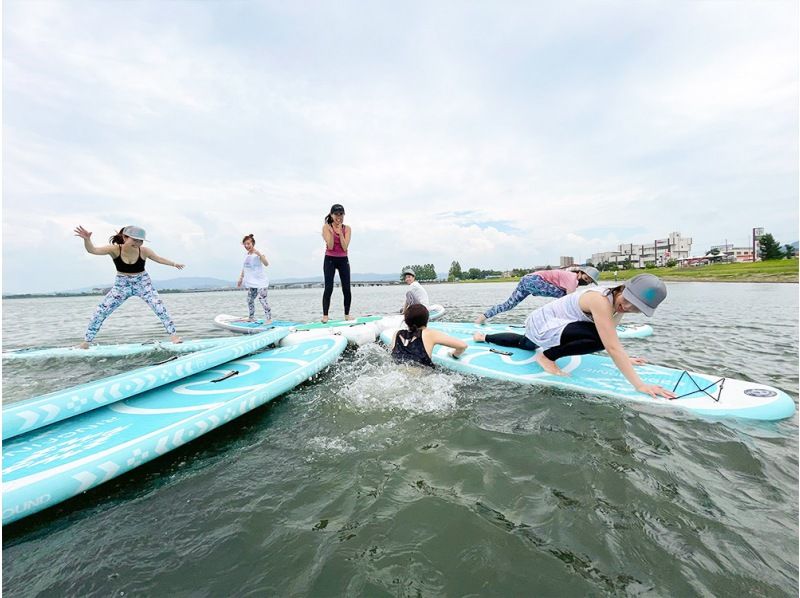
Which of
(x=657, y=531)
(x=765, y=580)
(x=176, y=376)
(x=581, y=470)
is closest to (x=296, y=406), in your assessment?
(x=176, y=376)

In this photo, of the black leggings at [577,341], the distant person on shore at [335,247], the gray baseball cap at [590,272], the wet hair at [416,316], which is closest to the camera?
the black leggings at [577,341]

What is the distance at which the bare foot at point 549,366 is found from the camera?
5.00 metres

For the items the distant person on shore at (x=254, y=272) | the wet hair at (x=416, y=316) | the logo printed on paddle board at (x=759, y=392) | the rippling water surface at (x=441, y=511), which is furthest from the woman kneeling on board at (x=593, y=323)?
the distant person on shore at (x=254, y=272)

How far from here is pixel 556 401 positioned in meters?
4.36

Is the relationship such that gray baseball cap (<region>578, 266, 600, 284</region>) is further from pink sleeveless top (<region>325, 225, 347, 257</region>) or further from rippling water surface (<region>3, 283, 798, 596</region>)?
pink sleeveless top (<region>325, 225, 347, 257</region>)

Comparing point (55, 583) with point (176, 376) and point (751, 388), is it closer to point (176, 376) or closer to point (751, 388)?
point (176, 376)

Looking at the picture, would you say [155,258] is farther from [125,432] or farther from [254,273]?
[125,432]

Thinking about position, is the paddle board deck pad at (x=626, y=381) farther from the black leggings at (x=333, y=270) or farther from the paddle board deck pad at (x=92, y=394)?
the paddle board deck pad at (x=92, y=394)

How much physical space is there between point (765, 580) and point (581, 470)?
1.12 m

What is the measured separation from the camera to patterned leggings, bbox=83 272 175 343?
671cm

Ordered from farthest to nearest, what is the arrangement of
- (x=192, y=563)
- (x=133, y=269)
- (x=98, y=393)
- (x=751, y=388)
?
(x=133, y=269), (x=751, y=388), (x=98, y=393), (x=192, y=563)

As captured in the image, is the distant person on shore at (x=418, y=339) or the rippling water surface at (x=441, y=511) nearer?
the rippling water surface at (x=441, y=511)

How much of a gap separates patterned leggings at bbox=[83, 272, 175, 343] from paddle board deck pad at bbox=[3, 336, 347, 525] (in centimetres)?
303

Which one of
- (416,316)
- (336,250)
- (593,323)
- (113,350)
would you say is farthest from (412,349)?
(113,350)
